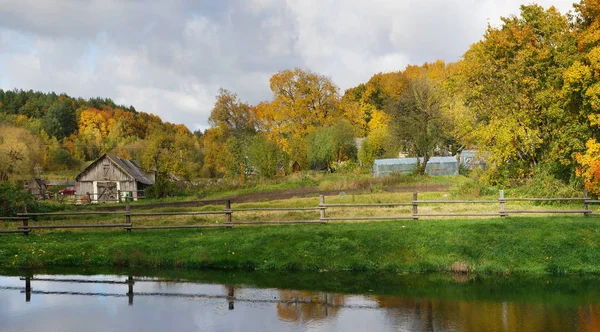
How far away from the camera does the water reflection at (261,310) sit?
35.9 ft

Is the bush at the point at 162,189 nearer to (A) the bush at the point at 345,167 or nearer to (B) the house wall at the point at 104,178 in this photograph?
(B) the house wall at the point at 104,178

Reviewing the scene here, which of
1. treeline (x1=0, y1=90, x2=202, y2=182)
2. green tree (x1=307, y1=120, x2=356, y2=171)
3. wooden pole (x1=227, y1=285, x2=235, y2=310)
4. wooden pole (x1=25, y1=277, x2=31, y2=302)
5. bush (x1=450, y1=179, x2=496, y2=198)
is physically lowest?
wooden pole (x1=227, y1=285, x2=235, y2=310)

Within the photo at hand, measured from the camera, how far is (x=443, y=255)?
56.9ft

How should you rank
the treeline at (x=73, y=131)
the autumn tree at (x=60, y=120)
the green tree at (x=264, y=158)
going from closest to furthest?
the green tree at (x=264, y=158) < the treeline at (x=73, y=131) < the autumn tree at (x=60, y=120)

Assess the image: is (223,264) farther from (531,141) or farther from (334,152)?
(334,152)

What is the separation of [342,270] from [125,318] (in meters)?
7.74

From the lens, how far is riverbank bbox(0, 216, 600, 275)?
17.0 metres

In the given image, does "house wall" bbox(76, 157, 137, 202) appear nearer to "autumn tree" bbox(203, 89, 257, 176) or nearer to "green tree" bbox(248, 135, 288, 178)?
"green tree" bbox(248, 135, 288, 178)

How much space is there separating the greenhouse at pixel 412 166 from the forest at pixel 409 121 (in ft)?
6.64

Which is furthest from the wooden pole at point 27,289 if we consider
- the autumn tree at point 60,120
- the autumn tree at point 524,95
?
the autumn tree at point 60,120

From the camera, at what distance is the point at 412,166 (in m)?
58.8

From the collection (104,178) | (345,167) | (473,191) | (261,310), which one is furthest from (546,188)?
(104,178)

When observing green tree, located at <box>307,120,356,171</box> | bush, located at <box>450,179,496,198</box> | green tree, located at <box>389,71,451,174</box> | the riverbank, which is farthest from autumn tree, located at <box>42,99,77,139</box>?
bush, located at <box>450,179,496,198</box>

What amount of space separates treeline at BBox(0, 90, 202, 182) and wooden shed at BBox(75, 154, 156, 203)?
882cm
